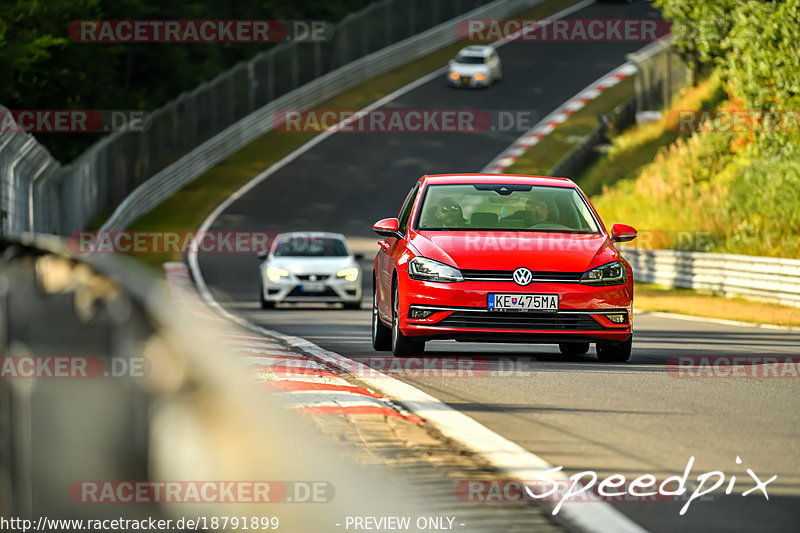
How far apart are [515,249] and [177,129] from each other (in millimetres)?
36115

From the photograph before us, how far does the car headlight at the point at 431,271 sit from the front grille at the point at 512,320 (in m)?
0.31

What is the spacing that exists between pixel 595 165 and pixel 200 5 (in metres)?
24.5

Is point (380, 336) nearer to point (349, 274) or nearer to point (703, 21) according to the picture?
point (349, 274)

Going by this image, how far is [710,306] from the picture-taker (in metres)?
22.6

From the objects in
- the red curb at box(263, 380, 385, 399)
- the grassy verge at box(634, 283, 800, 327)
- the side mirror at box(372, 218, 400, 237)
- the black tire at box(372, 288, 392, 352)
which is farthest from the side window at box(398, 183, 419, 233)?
the grassy verge at box(634, 283, 800, 327)

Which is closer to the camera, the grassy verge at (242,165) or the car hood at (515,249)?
the car hood at (515,249)

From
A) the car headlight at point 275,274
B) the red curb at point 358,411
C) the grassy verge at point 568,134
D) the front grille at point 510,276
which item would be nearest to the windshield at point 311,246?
the car headlight at point 275,274

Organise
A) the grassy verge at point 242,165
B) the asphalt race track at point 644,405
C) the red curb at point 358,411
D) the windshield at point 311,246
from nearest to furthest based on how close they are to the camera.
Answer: the asphalt race track at point 644,405, the red curb at point 358,411, the windshield at point 311,246, the grassy verge at point 242,165

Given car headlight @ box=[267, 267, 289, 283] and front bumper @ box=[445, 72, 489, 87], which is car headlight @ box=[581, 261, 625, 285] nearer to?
car headlight @ box=[267, 267, 289, 283]

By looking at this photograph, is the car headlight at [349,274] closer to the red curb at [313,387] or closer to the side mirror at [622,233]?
the side mirror at [622,233]

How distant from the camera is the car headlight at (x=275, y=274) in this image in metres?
22.8

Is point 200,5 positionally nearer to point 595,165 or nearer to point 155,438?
point 595,165

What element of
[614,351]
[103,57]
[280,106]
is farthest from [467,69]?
[614,351]

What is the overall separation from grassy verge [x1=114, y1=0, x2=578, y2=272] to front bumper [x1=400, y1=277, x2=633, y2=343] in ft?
75.1
